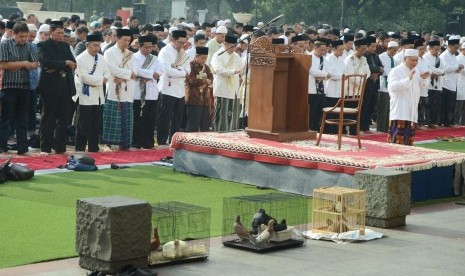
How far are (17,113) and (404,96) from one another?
19.0 feet

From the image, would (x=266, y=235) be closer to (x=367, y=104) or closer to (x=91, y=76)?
(x=91, y=76)

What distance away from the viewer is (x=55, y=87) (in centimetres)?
1711

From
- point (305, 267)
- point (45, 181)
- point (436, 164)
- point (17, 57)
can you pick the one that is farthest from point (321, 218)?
point (17, 57)

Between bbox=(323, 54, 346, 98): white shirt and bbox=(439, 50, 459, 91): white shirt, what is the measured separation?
138 inches

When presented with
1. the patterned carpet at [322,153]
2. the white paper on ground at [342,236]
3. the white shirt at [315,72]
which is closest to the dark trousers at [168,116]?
the patterned carpet at [322,153]

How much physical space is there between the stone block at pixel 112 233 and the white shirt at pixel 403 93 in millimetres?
7805

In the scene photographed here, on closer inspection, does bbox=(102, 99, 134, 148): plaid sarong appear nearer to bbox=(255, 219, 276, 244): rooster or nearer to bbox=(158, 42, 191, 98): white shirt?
bbox=(158, 42, 191, 98): white shirt

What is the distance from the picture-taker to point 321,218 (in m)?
11.9

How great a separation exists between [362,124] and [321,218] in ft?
35.1

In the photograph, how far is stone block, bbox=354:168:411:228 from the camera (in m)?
12.3

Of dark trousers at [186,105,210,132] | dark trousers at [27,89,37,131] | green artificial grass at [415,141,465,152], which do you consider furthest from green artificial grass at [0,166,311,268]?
green artificial grass at [415,141,465,152]

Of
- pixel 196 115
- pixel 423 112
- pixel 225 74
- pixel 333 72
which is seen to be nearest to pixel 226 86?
pixel 225 74

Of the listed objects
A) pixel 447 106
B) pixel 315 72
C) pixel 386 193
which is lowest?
pixel 386 193

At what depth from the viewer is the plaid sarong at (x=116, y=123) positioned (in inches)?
703
